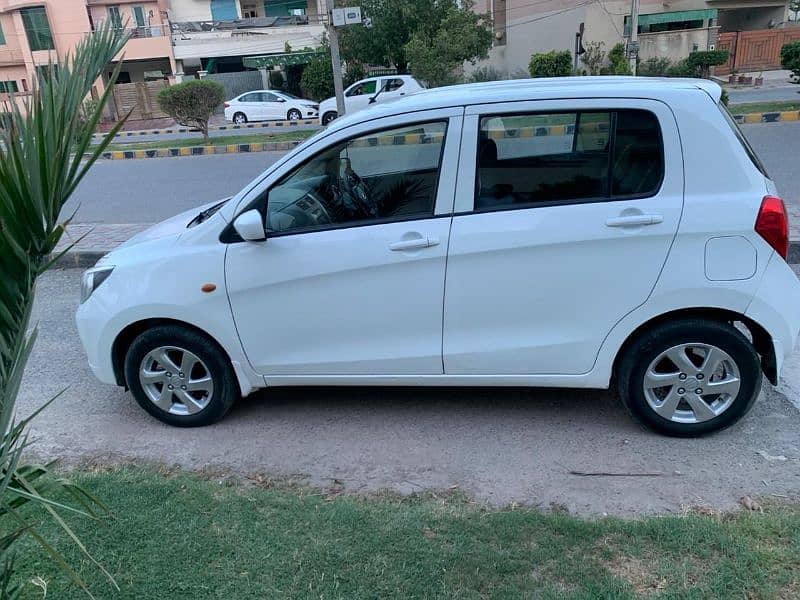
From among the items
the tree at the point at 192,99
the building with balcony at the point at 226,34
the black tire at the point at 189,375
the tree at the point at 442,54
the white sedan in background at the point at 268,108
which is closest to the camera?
the black tire at the point at 189,375

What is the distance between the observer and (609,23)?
95.9ft

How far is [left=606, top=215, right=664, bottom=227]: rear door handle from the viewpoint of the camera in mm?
3295

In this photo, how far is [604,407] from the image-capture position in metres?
4.00

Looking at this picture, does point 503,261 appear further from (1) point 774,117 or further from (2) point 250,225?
(1) point 774,117

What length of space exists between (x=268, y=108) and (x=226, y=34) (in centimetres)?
1384

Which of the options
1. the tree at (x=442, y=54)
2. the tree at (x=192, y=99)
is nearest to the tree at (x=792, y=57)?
the tree at (x=442, y=54)

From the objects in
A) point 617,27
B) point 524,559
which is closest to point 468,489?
point 524,559

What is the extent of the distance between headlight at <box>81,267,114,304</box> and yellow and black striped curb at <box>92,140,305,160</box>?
45.0 feet

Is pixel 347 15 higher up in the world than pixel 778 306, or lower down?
higher up

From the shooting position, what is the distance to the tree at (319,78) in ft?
105

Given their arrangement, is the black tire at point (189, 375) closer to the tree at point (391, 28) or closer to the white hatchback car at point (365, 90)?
the white hatchback car at point (365, 90)

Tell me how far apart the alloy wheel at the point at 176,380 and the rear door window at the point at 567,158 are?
1.91 m

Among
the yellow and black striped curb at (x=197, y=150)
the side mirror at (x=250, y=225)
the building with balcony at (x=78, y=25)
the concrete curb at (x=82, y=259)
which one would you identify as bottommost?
the yellow and black striped curb at (x=197, y=150)

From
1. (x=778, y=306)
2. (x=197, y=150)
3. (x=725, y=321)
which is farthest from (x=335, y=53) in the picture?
(x=778, y=306)
